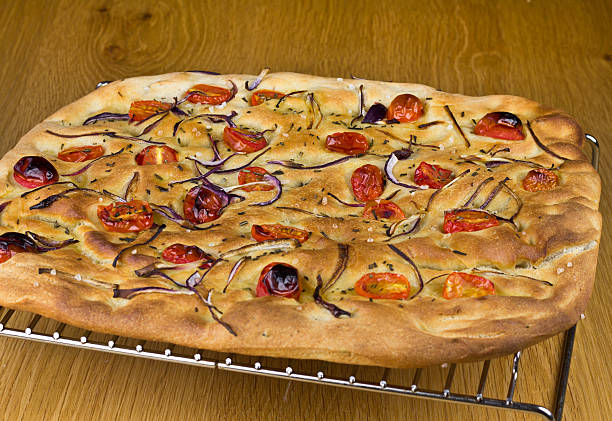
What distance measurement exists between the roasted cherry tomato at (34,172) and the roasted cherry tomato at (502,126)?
172 centimetres

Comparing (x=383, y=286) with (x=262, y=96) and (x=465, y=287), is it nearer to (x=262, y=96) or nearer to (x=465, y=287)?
(x=465, y=287)

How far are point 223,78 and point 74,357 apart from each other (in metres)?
1.41

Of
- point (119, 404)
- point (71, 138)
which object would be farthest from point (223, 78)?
point (119, 404)

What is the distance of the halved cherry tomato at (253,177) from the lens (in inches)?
122

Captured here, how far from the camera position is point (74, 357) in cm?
300

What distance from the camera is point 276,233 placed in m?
2.87

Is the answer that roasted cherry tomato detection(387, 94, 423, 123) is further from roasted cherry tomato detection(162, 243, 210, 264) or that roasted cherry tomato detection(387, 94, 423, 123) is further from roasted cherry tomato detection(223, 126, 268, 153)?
roasted cherry tomato detection(162, 243, 210, 264)

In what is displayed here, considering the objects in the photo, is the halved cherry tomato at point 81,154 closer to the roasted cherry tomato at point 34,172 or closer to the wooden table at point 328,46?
the roasted cherry tomato at point 34,172

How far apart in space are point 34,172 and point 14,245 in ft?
1.37

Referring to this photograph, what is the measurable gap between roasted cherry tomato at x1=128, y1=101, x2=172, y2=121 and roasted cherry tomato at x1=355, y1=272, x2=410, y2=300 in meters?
1.32

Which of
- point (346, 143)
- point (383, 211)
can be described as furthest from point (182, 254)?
point (346, 143)

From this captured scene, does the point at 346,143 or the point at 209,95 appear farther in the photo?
the point at 209,95

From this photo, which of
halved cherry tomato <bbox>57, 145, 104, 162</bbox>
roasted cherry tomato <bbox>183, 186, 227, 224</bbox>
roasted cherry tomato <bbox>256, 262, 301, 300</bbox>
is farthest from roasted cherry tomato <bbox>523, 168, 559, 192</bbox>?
Result: halved cherry tomato <bbox>57, 145, 104, 162</bbox>

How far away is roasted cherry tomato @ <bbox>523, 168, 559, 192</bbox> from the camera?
3092mm
